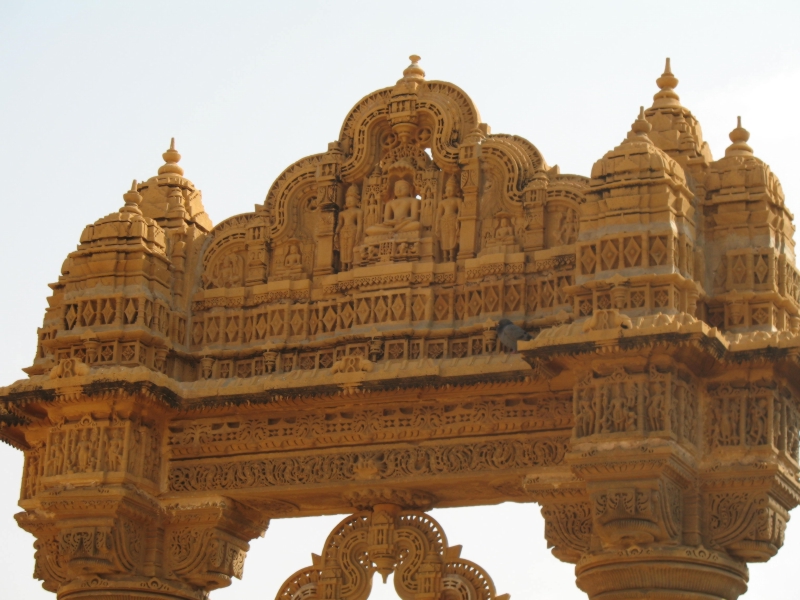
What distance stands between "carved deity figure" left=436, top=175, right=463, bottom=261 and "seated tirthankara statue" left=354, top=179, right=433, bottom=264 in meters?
0.15

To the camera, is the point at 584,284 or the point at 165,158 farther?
the point at 165,158

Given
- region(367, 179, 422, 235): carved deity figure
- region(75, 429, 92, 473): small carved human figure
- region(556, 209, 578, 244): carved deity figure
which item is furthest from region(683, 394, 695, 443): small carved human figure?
region(75, 429, 92, 473): small carved human figure

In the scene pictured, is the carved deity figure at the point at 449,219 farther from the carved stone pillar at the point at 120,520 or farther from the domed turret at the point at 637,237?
the carved stone pillar at the point at 120,520

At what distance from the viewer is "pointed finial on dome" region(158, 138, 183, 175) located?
22859mm

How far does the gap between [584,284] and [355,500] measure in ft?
10.00

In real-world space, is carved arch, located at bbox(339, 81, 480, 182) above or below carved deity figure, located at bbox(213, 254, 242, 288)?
above

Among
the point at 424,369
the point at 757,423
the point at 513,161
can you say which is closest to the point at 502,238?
the point at 513,161

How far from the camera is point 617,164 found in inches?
780

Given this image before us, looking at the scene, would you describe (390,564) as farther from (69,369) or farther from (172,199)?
(172,199)

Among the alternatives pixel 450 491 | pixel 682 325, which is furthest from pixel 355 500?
pixel 682 325

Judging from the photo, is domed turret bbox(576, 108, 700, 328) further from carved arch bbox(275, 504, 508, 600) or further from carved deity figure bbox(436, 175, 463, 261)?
carved arch bbox(275, 504, 508, 600)

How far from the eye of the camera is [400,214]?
21.2 metres

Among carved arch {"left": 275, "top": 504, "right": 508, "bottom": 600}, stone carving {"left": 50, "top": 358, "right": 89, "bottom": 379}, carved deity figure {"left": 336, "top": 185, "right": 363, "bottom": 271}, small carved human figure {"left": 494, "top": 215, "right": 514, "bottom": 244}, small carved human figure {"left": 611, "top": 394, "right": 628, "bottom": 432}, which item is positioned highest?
carved deity figure {"left": 336, "top": 185, "right": 363, "bottom": 271}

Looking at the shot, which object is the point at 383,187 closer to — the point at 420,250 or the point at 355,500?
the point at 420,250
